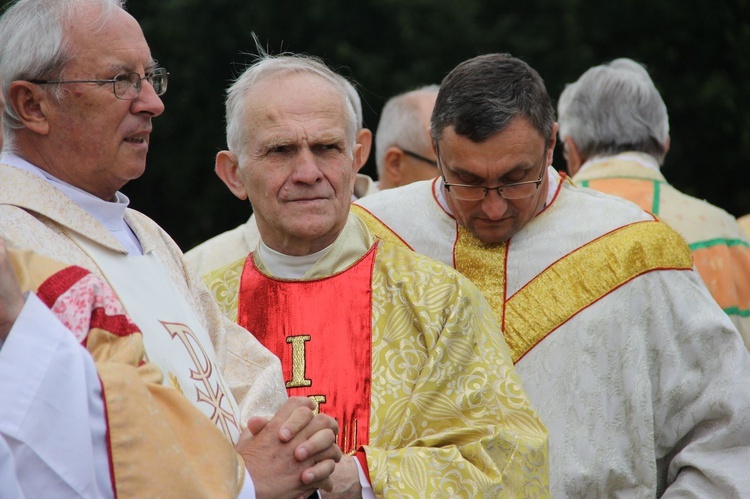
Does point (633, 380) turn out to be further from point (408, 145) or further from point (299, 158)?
point (408, 145)

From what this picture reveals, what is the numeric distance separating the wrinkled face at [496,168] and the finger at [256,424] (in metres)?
1.23

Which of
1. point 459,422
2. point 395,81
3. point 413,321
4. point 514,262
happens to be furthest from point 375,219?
point 395,81

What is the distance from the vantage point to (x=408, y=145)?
5879 millimetres

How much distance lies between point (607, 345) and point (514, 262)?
39 centimetres

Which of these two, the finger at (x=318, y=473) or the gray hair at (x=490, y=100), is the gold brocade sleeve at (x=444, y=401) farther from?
the gray hair at (x=490, y=100)

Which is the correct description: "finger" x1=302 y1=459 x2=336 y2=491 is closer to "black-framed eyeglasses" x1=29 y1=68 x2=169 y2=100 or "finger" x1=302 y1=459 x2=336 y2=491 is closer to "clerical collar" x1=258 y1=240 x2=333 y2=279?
"clerical collar" x1=258 y1=240 x2=333 y2=279

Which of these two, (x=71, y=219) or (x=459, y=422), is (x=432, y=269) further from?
(x=71, y=219)

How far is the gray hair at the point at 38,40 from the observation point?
2.97m

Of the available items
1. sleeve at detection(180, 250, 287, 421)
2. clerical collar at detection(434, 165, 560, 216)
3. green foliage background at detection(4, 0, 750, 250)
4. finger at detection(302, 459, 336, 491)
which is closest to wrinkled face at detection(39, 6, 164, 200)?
sleeve at detection(180, 250, 287, 421)

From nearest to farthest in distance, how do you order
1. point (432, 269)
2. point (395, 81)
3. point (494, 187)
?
point (432, 269)
point (494, 187)
point (395, 81)

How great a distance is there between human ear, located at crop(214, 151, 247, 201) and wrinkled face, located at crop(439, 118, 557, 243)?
636 millimetres

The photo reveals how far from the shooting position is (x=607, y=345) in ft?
12.8

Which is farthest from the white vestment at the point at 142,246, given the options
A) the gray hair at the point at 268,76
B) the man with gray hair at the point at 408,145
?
the man with gray hair at the point at 408,145

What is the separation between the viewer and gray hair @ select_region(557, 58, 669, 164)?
514cm
